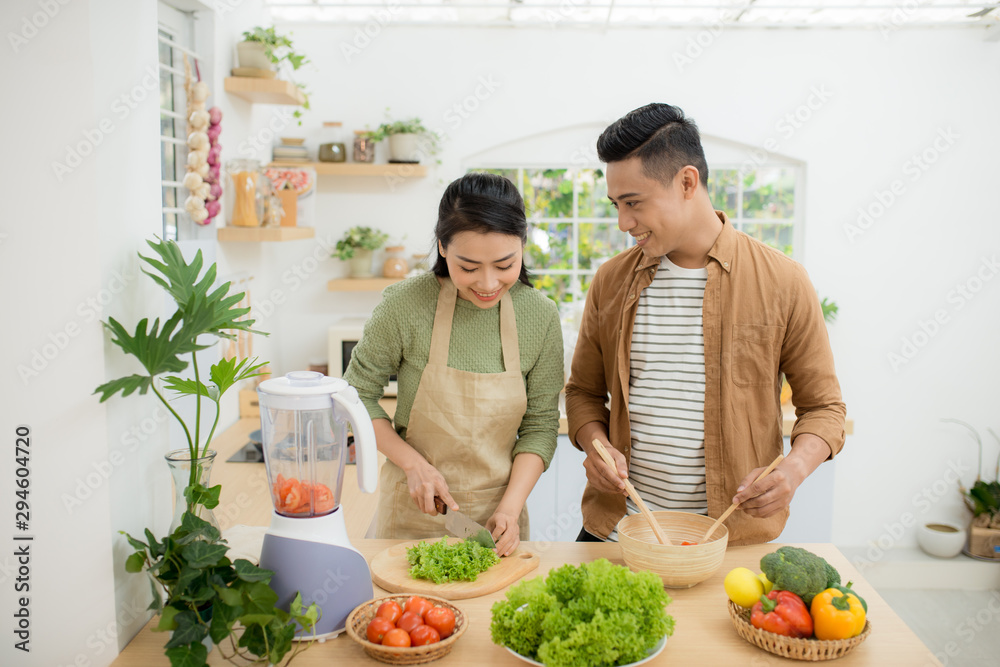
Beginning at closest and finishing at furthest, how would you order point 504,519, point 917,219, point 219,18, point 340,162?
point 504,519 → point 219,18 → point 340,162 → point 917,219

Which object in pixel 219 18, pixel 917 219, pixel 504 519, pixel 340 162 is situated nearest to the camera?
pixel 504 519

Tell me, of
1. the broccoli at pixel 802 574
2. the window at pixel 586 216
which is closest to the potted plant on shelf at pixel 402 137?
the window at pixel 586 216

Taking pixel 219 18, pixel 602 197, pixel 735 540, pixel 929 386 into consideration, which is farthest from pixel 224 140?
pixel 929 386

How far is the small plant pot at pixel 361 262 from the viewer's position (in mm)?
3734

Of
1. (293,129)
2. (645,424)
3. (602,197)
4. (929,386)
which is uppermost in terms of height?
(293,129)

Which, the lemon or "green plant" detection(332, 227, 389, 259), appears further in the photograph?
"green plant" detection(332, 227, 389, 259)

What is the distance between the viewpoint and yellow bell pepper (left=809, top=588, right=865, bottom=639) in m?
1.15

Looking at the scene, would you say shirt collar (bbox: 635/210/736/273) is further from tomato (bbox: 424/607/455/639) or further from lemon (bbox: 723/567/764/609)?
tomato (bbox: 424/607/455/639)

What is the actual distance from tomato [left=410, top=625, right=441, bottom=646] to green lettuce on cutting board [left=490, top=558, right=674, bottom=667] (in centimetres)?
8

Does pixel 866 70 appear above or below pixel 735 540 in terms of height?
above

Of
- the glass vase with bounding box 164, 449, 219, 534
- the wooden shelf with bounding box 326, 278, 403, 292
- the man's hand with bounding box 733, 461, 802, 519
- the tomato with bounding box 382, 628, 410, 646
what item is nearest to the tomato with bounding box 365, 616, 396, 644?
the tomato with bounding box 382, 628, 410, 646

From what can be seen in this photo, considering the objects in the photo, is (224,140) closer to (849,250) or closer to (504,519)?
(504,519)

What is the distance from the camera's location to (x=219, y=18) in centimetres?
298

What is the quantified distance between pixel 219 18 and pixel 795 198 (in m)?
2.75
